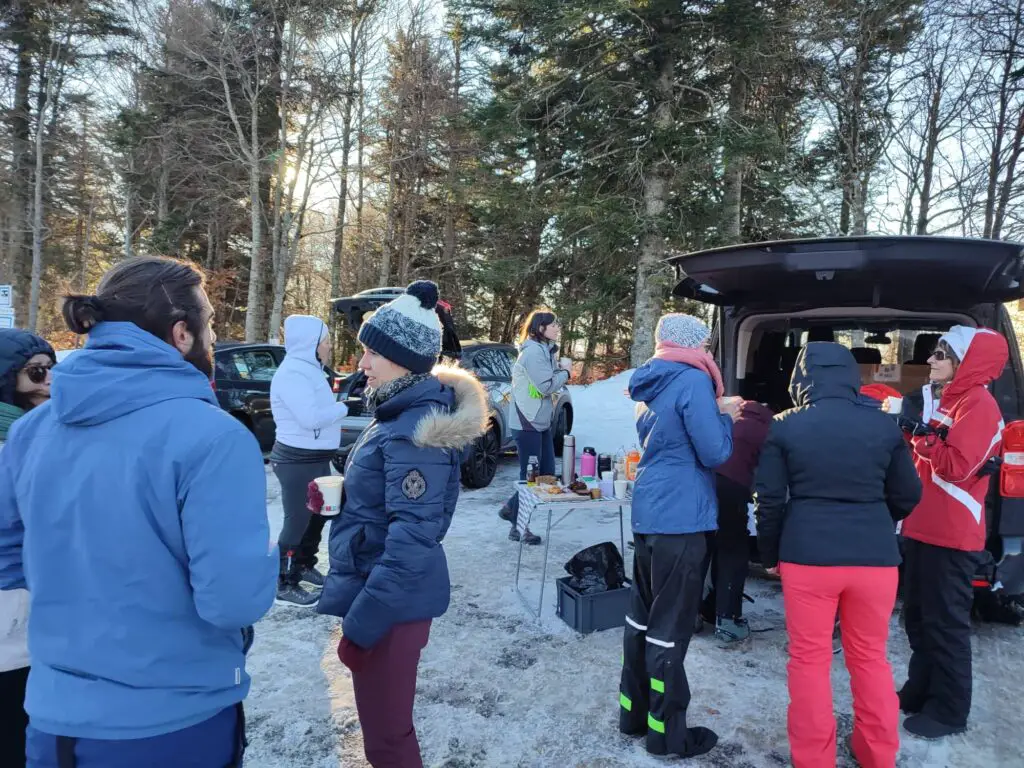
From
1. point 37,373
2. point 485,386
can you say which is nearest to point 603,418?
point 485,386

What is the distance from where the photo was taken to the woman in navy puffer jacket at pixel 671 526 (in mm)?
2752

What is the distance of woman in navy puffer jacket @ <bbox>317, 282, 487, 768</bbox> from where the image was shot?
198cm

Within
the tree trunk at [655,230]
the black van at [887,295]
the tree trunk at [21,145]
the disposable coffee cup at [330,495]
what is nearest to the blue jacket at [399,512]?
the disposable coffee cup at [330,495]

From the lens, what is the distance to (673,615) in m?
2.76

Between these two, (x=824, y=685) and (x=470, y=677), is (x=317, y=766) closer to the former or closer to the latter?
(x=470, y=677)

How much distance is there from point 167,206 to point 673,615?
2435cm

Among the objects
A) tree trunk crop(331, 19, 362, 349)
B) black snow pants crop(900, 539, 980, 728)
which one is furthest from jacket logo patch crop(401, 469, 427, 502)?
tree trunk crop(331, 19, 362, 349)

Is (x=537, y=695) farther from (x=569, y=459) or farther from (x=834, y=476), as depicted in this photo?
(x=569, y=459)

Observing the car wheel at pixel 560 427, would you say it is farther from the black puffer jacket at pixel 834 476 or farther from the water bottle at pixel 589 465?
the black puffer jacket at pixel 834 476

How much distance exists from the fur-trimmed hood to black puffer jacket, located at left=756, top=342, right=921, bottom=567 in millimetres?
1311

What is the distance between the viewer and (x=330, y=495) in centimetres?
290

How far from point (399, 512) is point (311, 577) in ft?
10.2

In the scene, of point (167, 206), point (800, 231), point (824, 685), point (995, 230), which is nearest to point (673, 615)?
point (824, 685)

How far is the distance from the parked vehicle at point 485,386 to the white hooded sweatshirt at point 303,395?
9.10ft
